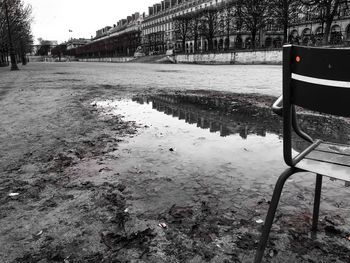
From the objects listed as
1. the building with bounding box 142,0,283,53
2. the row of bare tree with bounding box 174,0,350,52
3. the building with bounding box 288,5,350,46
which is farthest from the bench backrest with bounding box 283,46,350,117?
the building with bounding box 142,0,283,53

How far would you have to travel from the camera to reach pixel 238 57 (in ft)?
151

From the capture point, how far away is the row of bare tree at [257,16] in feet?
112

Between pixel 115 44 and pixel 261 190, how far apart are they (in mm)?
105929

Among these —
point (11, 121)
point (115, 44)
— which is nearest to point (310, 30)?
point (11, 121)

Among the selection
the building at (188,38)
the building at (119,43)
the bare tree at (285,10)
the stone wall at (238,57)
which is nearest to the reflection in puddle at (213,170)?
the stone wall at (238,57)

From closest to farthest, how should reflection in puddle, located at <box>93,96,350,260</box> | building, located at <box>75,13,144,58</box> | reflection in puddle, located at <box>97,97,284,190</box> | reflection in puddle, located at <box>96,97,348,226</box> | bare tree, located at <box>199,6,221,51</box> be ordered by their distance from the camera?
reflection in puddle, located at <box>93,96,350,260</box> < reflection in puddle, located at <box>96,97,348,226</box> < reflection in puddle, located at <box>97,97,284,190</box> < bare tree, located at <box>199,6,221,51</box> < building, located at <box>75,13,144,58</box>

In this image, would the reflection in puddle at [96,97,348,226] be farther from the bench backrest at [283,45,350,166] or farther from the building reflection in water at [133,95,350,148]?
the bench backrest at [283,45,350,166]

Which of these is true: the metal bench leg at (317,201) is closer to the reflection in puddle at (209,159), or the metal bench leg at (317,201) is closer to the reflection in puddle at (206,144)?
the reflection in puddle at (209,159)

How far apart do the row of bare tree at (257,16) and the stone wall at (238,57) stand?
2.25 m

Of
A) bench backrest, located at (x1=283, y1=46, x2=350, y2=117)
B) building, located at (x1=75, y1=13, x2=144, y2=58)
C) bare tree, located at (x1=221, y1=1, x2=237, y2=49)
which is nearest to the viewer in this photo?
bench backrest, located at (x1=283, y1=46, x2=350, y2=117)

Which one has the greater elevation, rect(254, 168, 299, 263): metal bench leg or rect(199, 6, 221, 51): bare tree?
rect(199, 6, 221, 51): bare tree

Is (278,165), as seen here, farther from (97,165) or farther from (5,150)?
(5,150)

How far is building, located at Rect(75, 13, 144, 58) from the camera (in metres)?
92.0

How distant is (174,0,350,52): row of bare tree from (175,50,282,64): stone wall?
2246 mm
